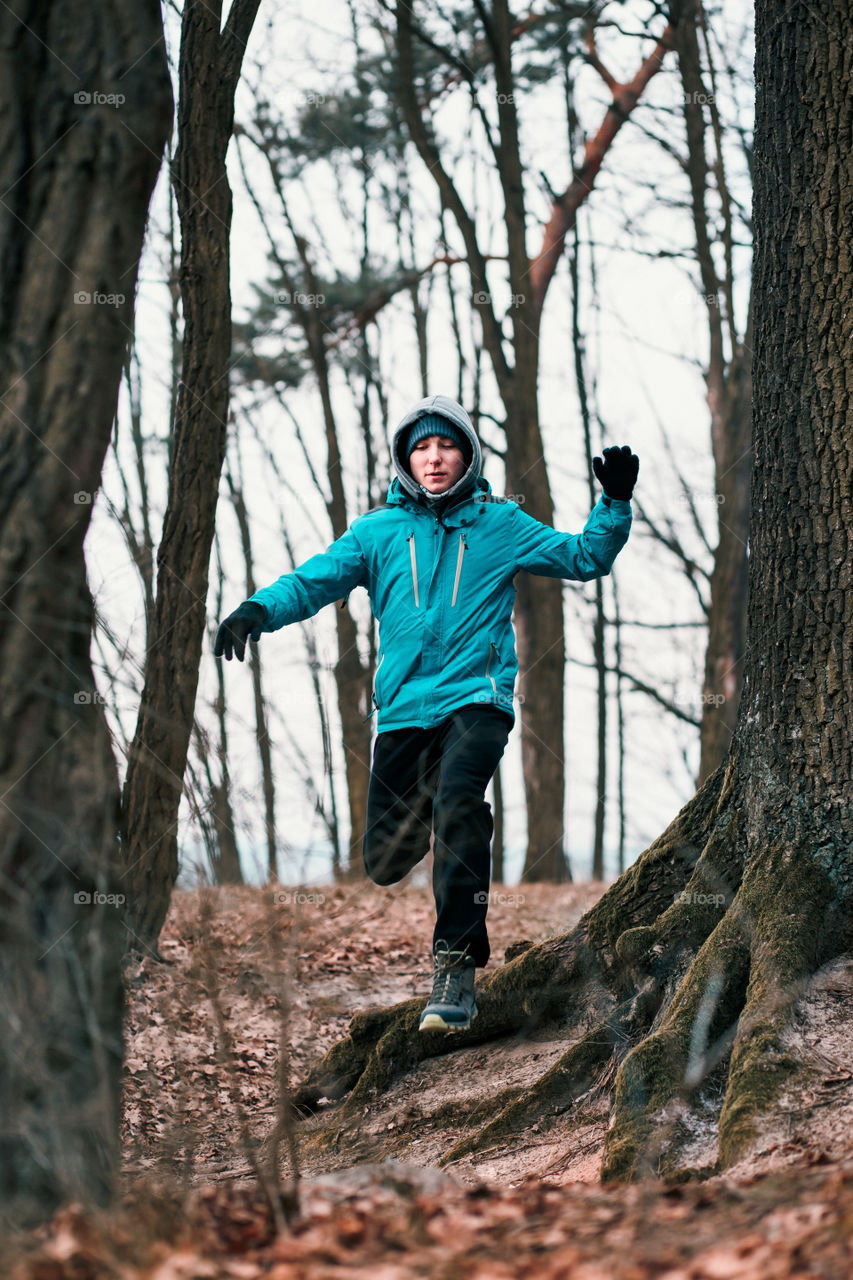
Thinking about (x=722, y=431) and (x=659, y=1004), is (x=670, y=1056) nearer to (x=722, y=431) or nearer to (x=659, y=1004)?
(x=659, y=1004)

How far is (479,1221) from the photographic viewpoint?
2650 mm

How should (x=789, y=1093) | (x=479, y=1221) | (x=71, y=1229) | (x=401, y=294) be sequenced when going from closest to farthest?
(x=71, y=1229) < (x=479, y=1221) < (x=789, y=1093) < (x=401, y=294)

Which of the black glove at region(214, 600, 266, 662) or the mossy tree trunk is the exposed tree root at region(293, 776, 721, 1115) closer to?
A: the mossy tree trunk

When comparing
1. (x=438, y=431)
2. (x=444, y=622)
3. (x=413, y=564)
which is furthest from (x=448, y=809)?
(x=438, y=431)

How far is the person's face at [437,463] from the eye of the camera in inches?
177

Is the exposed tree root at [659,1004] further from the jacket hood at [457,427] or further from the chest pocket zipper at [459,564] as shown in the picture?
the jacket hood at [457,427]

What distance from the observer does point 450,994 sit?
3.83 meters

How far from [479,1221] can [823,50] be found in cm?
387

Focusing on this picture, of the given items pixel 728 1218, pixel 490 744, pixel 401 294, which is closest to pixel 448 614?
pixel 490 744

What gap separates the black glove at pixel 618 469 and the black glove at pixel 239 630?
134 centimetres

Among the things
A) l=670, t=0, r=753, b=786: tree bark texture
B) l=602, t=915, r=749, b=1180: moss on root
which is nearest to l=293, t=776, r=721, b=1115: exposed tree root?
l=602, t=915, r=749, b=1180: moss on root

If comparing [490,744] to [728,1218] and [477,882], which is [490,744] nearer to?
[477,882]

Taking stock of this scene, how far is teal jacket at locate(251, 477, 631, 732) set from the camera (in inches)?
167

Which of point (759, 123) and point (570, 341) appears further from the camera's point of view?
point (570, 341)
